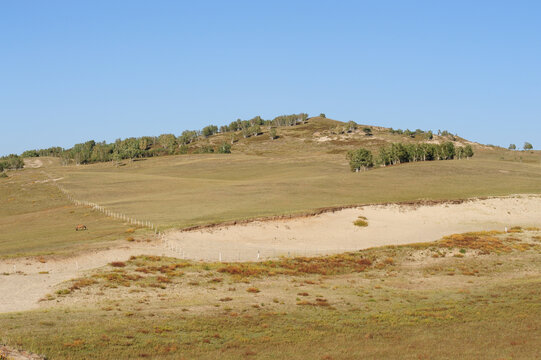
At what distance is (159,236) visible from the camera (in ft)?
191

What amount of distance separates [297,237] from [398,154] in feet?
346

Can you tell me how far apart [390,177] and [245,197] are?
3955cm

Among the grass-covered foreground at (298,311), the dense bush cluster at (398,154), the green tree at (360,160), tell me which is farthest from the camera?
the dense bush cluster at (398,154)

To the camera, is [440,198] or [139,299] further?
[440,198]

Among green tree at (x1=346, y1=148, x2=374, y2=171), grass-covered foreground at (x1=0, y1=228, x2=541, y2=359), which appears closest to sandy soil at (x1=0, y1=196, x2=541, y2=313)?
grass-covered foreground at (x1=0, y1=228, x2=541, y2=359)

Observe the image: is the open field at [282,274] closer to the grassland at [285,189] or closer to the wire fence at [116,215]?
the grassland at [285,189]

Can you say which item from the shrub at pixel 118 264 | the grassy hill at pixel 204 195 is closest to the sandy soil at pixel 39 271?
the shrub at pixel 118 264

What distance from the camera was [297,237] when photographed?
6316 centimetres

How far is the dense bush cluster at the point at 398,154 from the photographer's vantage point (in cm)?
14625

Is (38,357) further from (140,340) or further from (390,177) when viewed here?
(390,177)

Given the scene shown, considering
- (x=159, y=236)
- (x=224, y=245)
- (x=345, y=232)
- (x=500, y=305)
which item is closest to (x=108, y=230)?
(x=159, y=236)

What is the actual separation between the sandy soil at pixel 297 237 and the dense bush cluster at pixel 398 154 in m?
63.9

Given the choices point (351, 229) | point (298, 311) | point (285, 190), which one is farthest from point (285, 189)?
point (298, 311)

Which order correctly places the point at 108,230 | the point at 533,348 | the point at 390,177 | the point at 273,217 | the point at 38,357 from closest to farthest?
the point at 38,357
the point at 533,348
the point at 108,230
the point at 273,217
the point at 390,177
